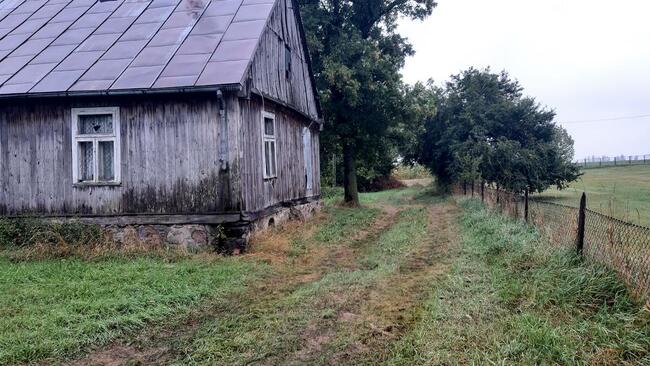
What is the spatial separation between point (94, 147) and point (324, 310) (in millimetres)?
6812

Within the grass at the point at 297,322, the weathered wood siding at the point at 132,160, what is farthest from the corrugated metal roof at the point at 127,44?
the grass at the point at 297,322

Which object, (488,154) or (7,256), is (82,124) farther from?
(488,154)

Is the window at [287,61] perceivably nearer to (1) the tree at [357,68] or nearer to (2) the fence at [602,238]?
(1) the tree at [357,68]

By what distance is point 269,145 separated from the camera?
11648 millimetres

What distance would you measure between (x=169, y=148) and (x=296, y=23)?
7.87 metres

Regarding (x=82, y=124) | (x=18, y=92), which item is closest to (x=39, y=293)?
(x=82, y=124)

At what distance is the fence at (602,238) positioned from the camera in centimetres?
471

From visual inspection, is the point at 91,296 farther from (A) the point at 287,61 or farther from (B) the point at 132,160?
(A) the point at 287,61

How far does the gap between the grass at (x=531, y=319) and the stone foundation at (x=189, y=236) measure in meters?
4.34

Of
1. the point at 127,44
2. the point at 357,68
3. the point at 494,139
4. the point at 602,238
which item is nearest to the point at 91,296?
the point at 602,238

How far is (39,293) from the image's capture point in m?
6.20

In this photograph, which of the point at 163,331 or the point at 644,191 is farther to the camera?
the point at 644,191

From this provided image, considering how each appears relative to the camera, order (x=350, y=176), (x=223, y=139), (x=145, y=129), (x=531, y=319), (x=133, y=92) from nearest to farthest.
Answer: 1. (x=531, y=319)
2. (x=133, y=92)
3. (x=223, y=139)
4. (x=145, y=129)
5. (x=350, y=176)

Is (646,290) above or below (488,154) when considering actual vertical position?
below
